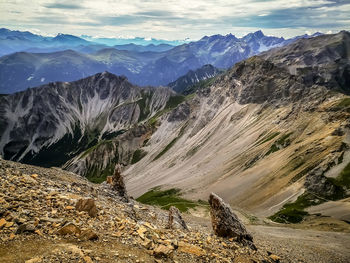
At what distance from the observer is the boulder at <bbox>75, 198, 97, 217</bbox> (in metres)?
23.5

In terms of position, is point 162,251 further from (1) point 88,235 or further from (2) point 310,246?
(2) point 310,246

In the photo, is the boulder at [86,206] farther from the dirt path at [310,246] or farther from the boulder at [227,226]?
the dirt path at [310,246]

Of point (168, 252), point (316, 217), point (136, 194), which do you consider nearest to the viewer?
point (168, 252)

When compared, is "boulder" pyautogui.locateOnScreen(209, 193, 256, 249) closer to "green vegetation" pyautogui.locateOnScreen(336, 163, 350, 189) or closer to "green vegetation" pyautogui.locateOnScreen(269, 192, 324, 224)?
"green vegetation" pyautogui.locateOnScreen(269, 192, 324, 224)

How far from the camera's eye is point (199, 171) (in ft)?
640

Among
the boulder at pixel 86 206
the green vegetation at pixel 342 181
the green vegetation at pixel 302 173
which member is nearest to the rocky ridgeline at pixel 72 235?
the boulder at pixel 86 206

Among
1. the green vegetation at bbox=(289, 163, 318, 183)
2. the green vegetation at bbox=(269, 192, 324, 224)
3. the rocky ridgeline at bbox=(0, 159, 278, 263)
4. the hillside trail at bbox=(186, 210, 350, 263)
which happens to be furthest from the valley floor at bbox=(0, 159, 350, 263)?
the green vegetation at bbox=(289, 163, 318, 183)

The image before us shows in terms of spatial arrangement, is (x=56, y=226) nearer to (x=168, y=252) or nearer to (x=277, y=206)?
(x=168, y=252)

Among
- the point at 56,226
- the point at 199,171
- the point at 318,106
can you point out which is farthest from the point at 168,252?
the point at 318,106

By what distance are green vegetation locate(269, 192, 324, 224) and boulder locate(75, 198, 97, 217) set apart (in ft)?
318

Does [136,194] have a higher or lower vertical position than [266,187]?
lower

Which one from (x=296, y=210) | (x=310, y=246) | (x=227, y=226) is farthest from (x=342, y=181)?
(x=227, y=226)

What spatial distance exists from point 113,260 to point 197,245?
1029 centimetres

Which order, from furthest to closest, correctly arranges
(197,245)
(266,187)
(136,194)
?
1. (136,194)
2. (266,187)
3. (197,245)
